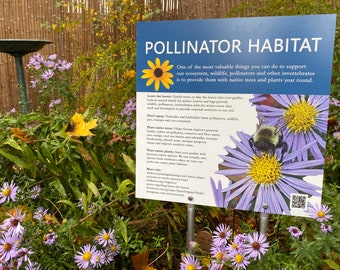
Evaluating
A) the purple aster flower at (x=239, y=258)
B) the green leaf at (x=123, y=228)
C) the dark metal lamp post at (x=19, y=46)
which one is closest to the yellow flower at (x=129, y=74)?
the green leaf at (x=123, y=228)

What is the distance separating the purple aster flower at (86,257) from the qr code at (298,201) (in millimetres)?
484

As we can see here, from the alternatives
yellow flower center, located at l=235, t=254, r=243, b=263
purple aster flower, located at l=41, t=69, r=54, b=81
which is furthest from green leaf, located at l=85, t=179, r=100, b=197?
purple aster flower, located at l=41, t=69, r=54, b=81

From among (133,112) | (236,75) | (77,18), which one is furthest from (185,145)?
(77,18)

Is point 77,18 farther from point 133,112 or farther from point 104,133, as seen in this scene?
point 104,133

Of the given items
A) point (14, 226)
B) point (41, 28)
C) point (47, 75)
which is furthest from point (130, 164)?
point (41, 28)

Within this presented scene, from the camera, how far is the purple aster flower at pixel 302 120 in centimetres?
90

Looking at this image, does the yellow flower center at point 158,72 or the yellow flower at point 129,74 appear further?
the yellow flower at point 129,74

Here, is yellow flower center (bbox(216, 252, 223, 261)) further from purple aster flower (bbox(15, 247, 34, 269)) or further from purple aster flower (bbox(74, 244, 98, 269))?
purple aster flower (bbox(15, 247, 34, 269))

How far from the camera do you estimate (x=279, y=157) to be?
3.07 feet

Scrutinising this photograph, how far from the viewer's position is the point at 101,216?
3.66ft

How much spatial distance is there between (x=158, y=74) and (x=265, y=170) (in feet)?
1.18

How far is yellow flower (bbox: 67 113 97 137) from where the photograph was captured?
1.15 m

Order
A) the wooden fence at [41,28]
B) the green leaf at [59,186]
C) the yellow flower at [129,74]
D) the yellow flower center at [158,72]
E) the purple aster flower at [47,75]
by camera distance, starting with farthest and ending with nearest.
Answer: the wooden fence at [41,28], the purple aster flower at [47,75], the yellow flower at [129,74], the green leaf at [59,186], the yellow flower center at [158,72]

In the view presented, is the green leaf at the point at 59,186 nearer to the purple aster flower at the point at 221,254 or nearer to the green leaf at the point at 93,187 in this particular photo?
the green leaf at the point at 93,187
